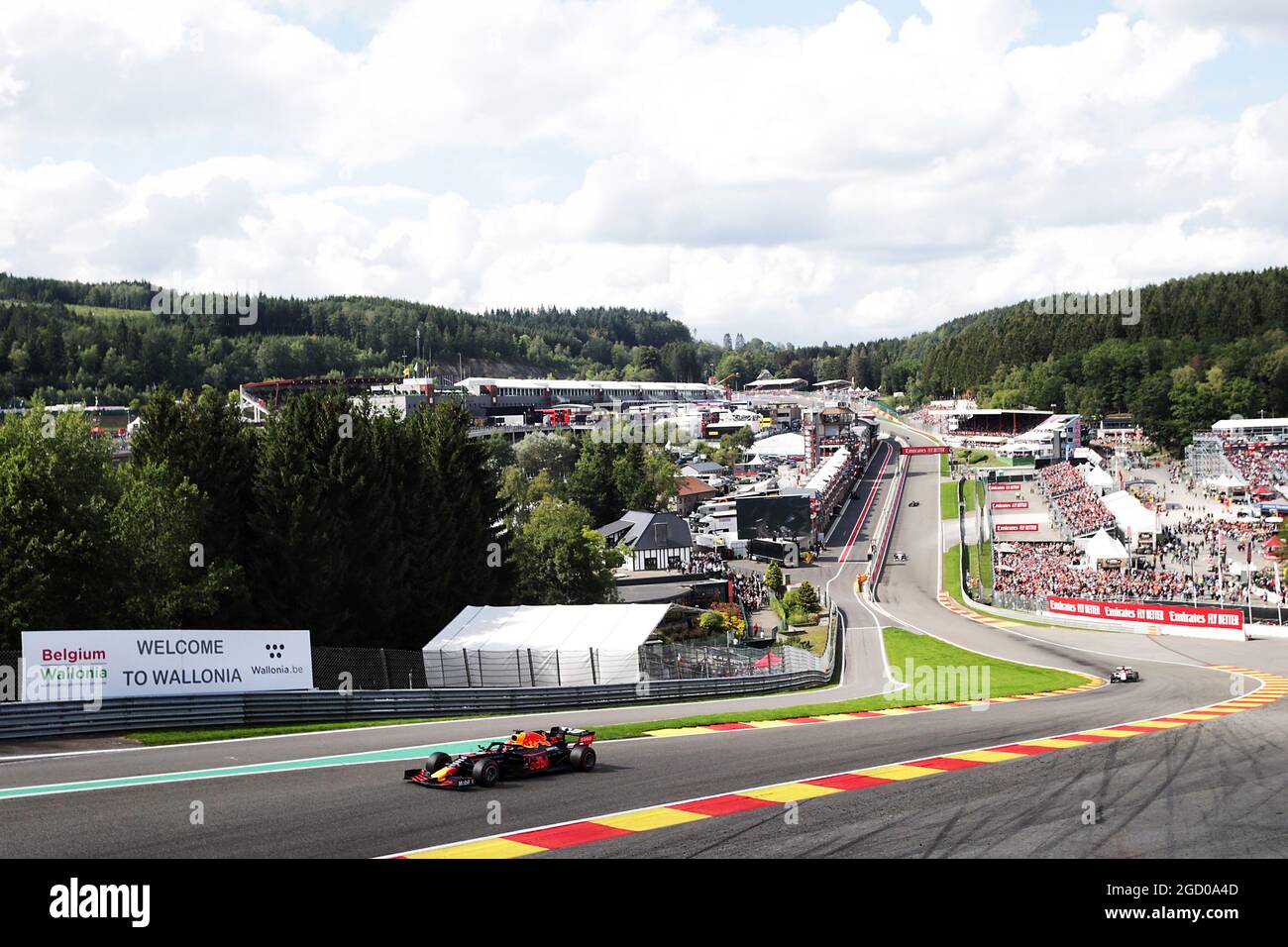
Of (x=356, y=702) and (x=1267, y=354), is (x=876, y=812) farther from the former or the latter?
(x=1267, y=354)

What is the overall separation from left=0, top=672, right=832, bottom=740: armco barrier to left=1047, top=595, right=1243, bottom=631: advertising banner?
36264mm

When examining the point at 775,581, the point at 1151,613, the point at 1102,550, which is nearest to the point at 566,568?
the point at 775,581

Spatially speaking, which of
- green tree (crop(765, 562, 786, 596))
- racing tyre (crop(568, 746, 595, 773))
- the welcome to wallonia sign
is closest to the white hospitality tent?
the welcome to wallonia sign

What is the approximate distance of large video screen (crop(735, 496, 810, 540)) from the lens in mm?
93562

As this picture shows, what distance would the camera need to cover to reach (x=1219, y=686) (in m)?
37.0

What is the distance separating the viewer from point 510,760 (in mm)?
16297

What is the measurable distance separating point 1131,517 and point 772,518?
29.3 m

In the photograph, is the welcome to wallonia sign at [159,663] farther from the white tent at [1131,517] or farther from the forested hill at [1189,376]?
the forested hill at [1189,376]

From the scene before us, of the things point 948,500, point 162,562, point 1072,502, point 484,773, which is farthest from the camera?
point 948,500

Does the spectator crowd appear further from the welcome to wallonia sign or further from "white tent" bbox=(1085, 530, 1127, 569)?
the welcome to wallonia sign

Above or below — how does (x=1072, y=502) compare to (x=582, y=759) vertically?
above

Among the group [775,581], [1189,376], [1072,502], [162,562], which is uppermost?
[1189,376]

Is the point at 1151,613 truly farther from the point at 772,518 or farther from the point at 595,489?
the point at 595,489

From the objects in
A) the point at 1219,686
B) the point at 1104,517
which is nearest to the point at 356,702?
the point at 1219,686
